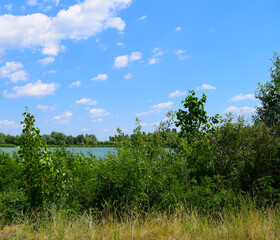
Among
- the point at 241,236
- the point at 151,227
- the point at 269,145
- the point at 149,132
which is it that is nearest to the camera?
the point at 241,236

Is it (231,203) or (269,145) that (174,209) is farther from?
(269,145)

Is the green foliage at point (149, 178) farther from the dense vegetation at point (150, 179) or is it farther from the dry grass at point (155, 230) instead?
the dry grass at point (155, 230)

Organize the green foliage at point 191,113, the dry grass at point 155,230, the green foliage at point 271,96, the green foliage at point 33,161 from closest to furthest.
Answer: the dry grass at point 155,230, the green foliage at point 33,161, the green foliage at point 191,113, the green foliage at point 271,96

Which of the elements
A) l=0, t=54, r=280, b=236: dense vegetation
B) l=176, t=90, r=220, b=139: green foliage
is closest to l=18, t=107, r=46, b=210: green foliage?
l=0, t=54, r=280, b=236: dense vegetation

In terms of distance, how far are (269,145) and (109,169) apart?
334 centimetres

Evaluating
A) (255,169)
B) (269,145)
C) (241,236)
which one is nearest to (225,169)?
(255,169)

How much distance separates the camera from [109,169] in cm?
524

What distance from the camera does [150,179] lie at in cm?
533

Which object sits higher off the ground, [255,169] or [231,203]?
[255,169]

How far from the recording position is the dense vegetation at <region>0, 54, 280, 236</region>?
510 centimetres

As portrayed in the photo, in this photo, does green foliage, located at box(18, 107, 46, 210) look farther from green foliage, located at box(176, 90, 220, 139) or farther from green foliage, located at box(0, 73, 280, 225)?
green foliage, located at box(176, 90, 220, 139)

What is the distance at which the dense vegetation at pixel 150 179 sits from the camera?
16.7ft

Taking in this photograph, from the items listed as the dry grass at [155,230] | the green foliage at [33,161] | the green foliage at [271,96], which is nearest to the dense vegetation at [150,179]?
the green foliage at [33,161]

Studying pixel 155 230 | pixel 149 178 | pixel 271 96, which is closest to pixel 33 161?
pixel 149 178
